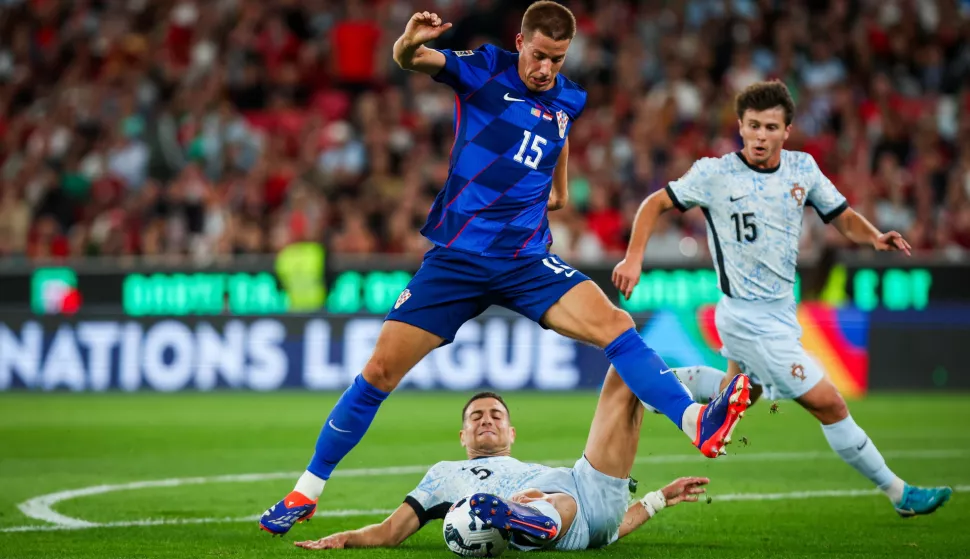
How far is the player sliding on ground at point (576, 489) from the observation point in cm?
588

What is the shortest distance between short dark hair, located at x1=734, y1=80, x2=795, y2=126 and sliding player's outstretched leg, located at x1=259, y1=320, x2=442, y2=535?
6.94 ft

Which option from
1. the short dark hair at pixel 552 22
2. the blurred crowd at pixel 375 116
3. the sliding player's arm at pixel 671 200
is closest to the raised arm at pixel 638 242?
the sliding player's arm at pixel 671 200

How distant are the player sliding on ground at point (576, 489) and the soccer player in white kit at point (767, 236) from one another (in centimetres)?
113

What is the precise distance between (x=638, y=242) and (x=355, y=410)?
1625 mm

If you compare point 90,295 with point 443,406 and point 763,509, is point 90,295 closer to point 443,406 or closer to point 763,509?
point 443,406

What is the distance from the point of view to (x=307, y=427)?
38.3 ft

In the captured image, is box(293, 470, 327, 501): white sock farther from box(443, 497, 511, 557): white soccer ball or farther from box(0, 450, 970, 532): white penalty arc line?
box(0, 450, 970, 532): white penalty arc line

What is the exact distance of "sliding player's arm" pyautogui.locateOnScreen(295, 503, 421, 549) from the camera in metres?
5.98

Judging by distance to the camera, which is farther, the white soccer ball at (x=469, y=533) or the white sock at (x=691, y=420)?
the white sock at (x=691, y=420)

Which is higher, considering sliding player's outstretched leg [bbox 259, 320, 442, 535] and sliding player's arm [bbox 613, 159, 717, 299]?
sliding player's arm [bbox 613, 159, 717, 299]

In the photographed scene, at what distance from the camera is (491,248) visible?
6.08 m

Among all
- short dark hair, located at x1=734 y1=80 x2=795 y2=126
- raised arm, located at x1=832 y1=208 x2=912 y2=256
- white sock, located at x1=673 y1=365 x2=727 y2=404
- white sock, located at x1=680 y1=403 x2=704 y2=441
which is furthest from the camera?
short dark hair, located at x1=734 y1=80 x2=795 y2=126

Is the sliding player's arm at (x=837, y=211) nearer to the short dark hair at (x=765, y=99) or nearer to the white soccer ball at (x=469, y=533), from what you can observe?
the short dark hair at (x=765, y=99)

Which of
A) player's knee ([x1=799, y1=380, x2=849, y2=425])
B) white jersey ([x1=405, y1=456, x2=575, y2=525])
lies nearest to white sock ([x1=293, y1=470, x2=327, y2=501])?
white jersey ([x1=405, y1=456, x2=575, y2=525])
